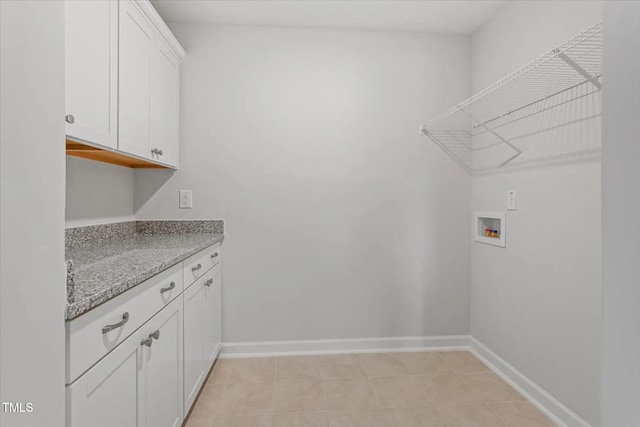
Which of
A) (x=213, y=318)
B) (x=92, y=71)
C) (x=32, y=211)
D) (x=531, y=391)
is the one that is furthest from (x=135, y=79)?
(x=531, y=391)

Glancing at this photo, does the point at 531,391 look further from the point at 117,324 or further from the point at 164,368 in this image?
the point at 117,324

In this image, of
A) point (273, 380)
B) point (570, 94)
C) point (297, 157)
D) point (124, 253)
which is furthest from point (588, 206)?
point (124, 253)

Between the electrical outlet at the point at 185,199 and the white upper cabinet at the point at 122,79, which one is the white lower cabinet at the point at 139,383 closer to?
the white upper cabinet at the point at 122,79

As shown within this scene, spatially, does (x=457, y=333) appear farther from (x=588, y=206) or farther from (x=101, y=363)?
(x=101, y=363)

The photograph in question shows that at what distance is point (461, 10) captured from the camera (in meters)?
2.24

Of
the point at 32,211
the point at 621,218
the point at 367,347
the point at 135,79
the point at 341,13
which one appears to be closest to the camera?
the point at 621,218

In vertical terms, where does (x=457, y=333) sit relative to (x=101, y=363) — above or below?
below

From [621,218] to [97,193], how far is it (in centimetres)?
228

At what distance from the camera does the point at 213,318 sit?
2.14m

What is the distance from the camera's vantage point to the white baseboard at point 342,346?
2.41m

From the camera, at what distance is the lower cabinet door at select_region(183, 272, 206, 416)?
1.60m

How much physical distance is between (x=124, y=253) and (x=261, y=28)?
1.85 metres

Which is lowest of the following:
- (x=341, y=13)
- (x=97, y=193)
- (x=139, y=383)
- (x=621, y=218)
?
(x=139, y=383)

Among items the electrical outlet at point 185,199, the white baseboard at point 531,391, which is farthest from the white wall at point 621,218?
the electrical outlet at point 185,199
